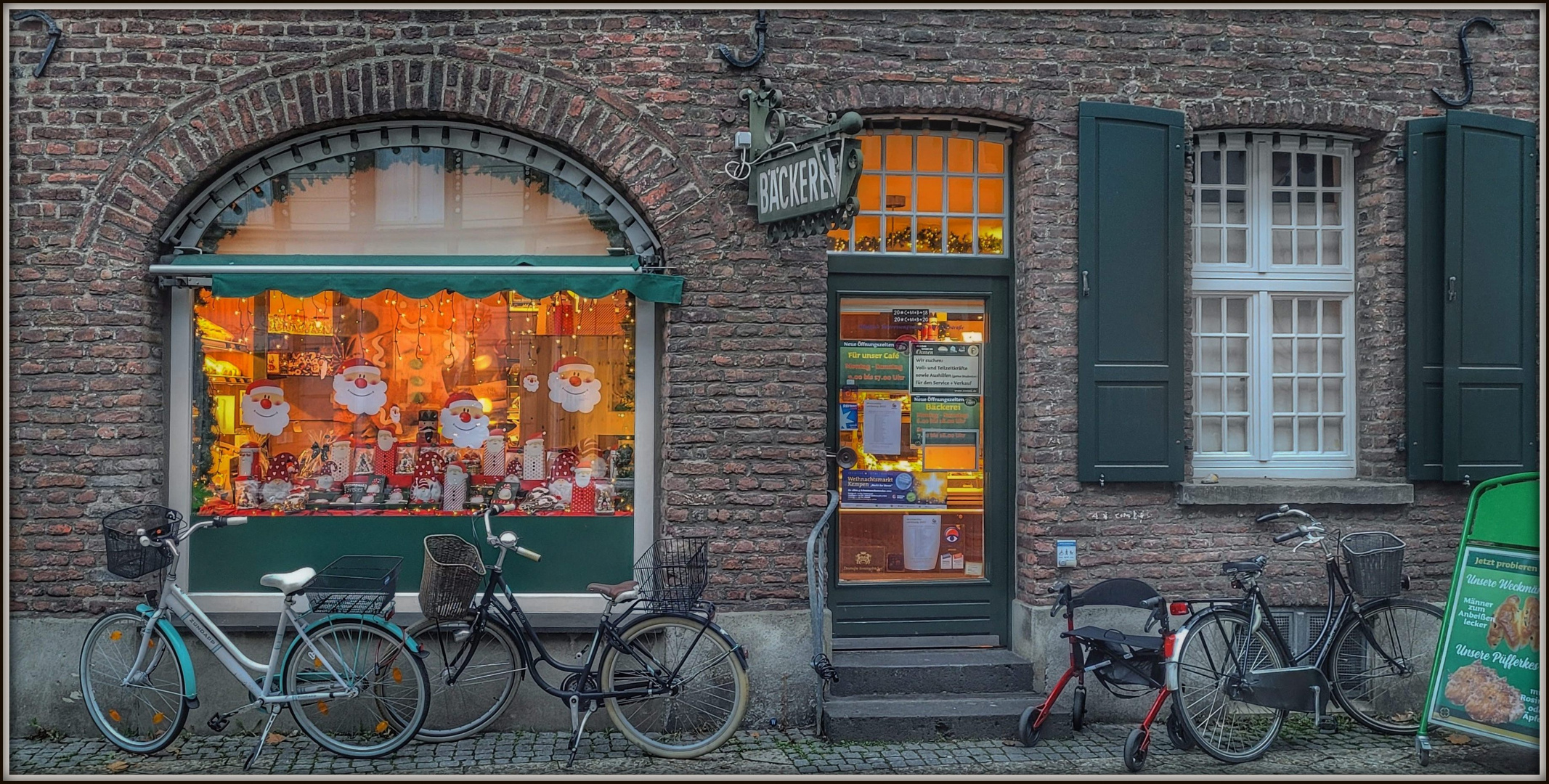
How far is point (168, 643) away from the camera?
5.47m

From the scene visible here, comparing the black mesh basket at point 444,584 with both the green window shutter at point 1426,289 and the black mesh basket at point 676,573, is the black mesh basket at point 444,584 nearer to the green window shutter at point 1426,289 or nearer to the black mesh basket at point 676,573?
the black mesh basket at point 676,573

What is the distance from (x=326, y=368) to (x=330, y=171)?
1.21 m

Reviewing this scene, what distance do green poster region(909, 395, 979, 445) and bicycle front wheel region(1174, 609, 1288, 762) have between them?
1.87 meters

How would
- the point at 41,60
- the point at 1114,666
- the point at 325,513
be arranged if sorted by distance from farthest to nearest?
the point at 325,513 < the point at 41,60 < the point at 1114,666

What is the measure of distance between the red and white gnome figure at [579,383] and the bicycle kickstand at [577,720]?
5.92ft

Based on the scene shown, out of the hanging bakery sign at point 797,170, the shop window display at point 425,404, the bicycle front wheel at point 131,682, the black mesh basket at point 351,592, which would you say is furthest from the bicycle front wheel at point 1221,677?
the bicycle front wheel at point 131,682

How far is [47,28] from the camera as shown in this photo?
5.86 m

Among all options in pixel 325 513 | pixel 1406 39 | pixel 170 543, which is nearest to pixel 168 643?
pixel 170 543

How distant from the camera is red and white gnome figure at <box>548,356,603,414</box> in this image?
6383 millimetres

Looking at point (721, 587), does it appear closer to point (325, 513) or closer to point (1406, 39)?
point (325, 513)

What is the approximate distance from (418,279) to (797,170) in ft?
7.44

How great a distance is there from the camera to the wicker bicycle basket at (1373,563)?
5.75 metres

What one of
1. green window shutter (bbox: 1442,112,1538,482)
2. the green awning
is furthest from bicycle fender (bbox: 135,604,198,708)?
green window shutter (bbox: 1442,112,1538,482)

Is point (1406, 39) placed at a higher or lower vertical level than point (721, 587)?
higher
